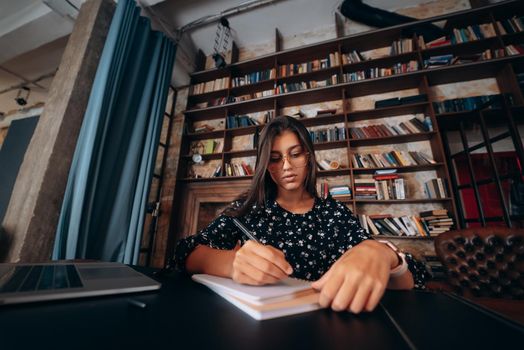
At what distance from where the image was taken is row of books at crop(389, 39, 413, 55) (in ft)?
8.08

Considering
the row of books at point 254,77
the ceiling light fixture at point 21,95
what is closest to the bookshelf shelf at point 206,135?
the row of books at point 254,77

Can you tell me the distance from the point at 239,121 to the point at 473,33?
2.78 metres

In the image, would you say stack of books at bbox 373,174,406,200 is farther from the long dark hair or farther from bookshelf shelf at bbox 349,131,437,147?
the long dark hair

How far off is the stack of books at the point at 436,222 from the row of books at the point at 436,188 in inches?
5.9

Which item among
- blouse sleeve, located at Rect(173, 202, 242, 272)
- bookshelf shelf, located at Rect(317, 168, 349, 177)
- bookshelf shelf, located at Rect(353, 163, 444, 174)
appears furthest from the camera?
bookshelf shelf, located at Rect(317, 168, 349, 177)

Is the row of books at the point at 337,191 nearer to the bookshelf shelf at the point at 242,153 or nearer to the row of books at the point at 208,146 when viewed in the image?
the bookshelf shelf at the point at 242,153

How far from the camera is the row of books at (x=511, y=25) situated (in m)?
2.22

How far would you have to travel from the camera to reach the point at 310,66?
111 inches

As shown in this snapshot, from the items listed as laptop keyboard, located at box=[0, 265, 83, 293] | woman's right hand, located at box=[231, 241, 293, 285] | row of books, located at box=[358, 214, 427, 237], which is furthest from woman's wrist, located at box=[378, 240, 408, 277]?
row of books, located at box=[358, 214, 427, 237]

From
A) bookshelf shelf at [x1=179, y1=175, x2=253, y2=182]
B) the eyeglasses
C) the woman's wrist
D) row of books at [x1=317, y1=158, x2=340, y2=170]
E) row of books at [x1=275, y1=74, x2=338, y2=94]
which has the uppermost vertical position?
row of books at [x1=275, y1=74, x2=338, y2=94]

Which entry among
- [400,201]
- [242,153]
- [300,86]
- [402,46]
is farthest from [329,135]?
[402,46]

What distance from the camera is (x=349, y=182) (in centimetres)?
243

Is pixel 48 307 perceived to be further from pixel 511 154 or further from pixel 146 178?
pixel 511 154

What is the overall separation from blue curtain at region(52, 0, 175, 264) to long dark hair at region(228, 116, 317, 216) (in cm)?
112
